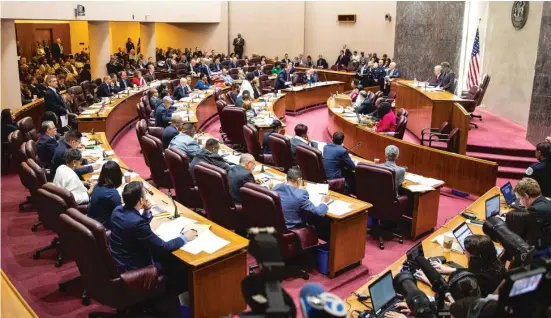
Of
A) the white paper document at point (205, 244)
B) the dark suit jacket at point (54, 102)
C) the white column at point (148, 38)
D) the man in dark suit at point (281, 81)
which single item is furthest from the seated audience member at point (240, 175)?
the white column at point (148, 38)

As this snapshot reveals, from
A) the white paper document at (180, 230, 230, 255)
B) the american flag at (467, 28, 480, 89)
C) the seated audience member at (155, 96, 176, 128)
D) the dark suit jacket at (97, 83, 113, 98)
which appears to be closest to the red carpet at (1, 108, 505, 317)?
the white paper document at (180, 230, 230, 255)

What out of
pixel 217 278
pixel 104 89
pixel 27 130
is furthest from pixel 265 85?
pixel 217 278

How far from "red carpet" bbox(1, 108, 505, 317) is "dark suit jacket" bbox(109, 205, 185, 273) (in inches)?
34.7

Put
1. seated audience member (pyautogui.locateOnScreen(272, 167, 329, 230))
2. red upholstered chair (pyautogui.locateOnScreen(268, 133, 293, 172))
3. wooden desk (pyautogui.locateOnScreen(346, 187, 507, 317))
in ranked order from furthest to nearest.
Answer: red upholstered chair (pyautogui.locateOnScreen(268, 133, 293, 172)) < seated audience member (pyautogui.locateOnScreen(272, 167, 329, 230)) < wooden desk (pyautogui.locateOnScreen(346, 187, 507, 317))

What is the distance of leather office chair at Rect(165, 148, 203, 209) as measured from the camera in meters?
6.18

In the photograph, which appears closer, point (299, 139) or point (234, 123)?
point (299, 139)

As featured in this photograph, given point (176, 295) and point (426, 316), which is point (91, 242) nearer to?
point (176, 295)

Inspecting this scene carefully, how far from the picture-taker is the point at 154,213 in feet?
16.3

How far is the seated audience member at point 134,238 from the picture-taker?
158 inches

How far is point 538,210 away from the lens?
432 centimetres

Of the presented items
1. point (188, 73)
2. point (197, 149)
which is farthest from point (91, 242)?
point (188, 73)

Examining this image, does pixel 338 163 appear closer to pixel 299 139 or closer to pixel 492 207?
pixel 299 139

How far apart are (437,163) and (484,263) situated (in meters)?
4.73

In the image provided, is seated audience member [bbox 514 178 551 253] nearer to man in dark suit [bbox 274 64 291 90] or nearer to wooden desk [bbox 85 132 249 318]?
wooden desk [bbox 85 132 249 318]
